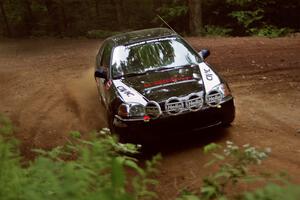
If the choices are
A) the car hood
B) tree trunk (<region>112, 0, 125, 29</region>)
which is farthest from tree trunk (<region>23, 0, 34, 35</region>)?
the car hood

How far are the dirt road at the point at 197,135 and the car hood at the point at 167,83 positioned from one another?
80 cm

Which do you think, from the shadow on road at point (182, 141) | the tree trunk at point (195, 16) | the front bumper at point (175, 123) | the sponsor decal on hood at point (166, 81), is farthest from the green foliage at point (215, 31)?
the front bumper at point (175, 123)

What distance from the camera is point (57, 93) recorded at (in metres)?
12.6

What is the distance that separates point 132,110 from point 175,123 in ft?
2.40

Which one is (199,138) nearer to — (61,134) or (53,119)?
(61,134)

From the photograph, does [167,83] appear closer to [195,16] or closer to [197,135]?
[197,135]

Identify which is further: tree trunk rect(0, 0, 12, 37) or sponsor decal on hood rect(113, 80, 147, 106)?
tree trunk rect(0, 0, 12, 37)

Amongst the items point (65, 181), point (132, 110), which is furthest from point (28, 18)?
point (65, 181)

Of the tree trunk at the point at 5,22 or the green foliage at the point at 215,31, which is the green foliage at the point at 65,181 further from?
the tree trunk at the point at 5,22

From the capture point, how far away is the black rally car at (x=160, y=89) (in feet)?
24.4

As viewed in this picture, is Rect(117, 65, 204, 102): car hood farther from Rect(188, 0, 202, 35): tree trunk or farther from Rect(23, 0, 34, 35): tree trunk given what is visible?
Rect(23, 0, 34, 35): tree trunk

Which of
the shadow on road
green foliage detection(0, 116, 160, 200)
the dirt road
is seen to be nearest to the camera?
green foliage detection(0, 116, 160, 200)

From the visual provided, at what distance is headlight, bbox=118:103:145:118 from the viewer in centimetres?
744

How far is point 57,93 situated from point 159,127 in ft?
Answer: 19.1
